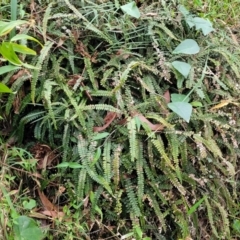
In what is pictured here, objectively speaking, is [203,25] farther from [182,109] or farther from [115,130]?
[115,130]

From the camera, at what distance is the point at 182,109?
1912mm

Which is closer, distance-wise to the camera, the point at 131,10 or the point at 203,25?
the point at 131,10

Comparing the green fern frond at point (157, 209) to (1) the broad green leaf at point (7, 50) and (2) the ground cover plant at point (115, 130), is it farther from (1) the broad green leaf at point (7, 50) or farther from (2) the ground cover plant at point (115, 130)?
(1) the broad green leaf at point (7, 50)

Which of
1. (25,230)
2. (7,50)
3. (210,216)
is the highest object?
(7,50)

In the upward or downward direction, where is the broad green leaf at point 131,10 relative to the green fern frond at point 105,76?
upward

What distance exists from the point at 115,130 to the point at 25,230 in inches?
24.2

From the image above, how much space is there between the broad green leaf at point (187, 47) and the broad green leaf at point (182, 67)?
68 millimetres

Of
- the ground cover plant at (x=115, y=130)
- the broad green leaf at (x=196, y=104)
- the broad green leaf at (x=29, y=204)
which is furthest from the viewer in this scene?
the broad green leaf at (x=196, y=104)

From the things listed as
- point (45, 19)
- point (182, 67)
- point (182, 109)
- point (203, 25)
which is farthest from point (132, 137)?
point (203, 25)

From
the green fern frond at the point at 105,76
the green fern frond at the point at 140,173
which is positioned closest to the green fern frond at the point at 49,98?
the green fern frond at the point at 105,76

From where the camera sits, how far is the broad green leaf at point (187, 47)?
2.14 metres

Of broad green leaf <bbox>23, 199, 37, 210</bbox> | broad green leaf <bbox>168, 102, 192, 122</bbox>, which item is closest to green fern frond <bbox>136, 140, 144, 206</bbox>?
broad green leaf <bbox>168, 102, 192, 122</bbox>

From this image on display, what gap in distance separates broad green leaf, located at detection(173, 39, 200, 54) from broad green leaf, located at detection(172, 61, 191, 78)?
0.22ft

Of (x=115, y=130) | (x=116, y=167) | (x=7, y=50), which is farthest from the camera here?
(x=115, y=130)
